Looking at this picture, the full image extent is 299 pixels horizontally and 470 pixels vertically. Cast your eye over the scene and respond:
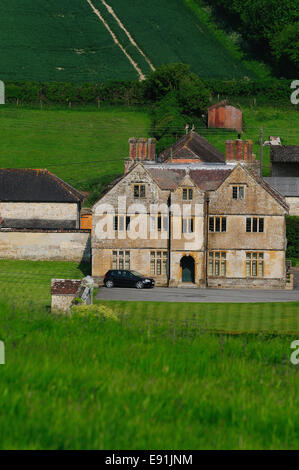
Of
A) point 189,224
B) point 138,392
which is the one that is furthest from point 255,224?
point 138,392

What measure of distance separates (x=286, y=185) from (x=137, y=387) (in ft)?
263

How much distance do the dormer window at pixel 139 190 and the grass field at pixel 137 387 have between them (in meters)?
43.1

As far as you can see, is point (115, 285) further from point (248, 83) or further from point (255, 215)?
point (248, 83)

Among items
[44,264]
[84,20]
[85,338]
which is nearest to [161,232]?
[44,264]

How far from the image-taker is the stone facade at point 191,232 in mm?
67812

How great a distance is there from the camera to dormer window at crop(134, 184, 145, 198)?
67.9 meters

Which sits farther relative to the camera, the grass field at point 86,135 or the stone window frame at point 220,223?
the grass field at point 86,135

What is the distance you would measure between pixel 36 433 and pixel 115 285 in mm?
53060

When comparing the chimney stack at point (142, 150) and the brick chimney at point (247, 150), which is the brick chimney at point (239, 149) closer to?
the brick chimney at point (247, 150)

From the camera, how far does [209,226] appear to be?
68.8 meters

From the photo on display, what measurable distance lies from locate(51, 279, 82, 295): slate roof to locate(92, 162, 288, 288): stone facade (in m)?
24.1

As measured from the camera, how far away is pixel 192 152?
9169 centimetres

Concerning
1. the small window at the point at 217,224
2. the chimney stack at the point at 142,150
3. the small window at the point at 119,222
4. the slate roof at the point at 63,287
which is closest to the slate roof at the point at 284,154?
the chimney stack at the point at 142,150
